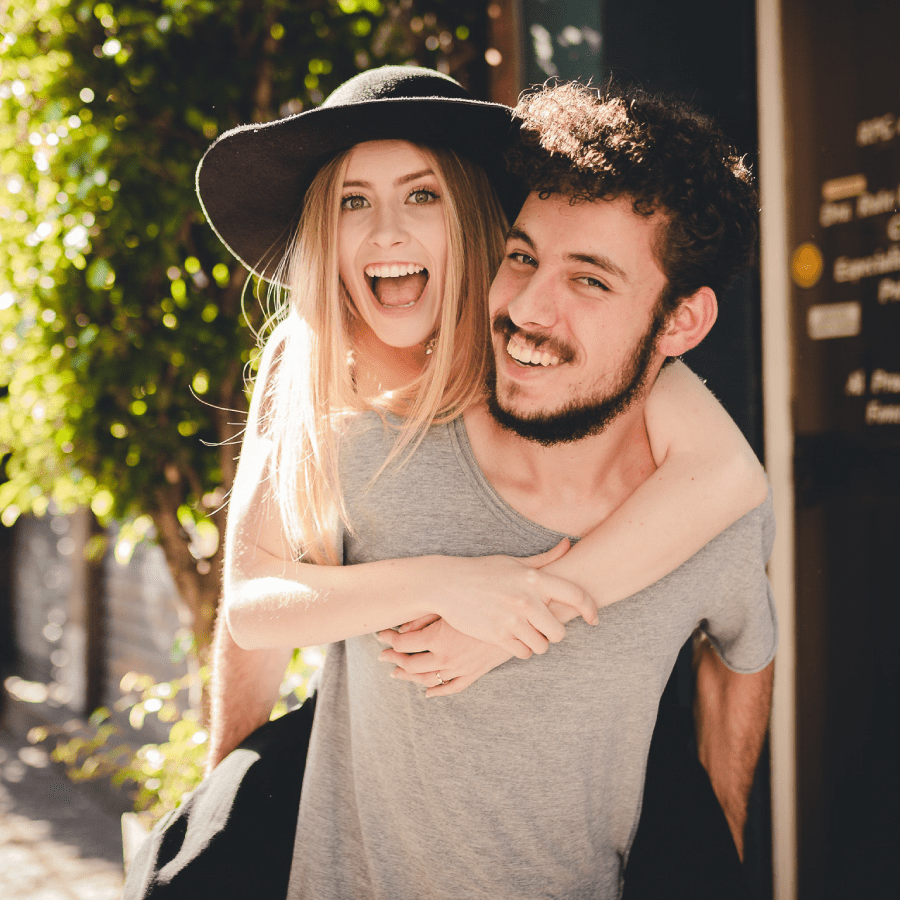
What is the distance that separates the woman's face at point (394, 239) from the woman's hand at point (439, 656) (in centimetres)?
71

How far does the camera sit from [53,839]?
443 centimetres

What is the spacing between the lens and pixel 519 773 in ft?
5.27

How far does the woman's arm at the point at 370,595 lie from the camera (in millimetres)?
1471

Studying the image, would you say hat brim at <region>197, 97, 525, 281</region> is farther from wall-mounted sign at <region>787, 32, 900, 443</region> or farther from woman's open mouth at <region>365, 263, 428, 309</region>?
wall-mounted sign at <region>787, 32, 900, 443</region>

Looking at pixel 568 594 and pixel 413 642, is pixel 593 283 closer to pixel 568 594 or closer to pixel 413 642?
pixel 568 594

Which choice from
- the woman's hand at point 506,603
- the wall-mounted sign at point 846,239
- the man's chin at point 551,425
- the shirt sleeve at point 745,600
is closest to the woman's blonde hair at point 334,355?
the man's chin at point 551,425

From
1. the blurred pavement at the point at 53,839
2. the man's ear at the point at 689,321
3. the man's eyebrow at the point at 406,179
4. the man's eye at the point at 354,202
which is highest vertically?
the man's eyebrow at the point at 406,179

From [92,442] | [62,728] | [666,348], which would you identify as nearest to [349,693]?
[666,348]

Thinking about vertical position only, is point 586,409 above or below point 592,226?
below

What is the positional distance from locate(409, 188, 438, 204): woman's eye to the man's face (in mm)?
330

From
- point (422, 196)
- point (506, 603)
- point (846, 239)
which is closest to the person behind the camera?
point (506, 603)

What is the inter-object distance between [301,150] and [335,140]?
0.08 meters

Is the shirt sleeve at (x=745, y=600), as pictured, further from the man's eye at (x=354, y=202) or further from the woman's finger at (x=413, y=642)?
the man's eye at (x=354, y=202)

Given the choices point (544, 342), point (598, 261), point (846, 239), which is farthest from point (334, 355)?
point (846, 239)
